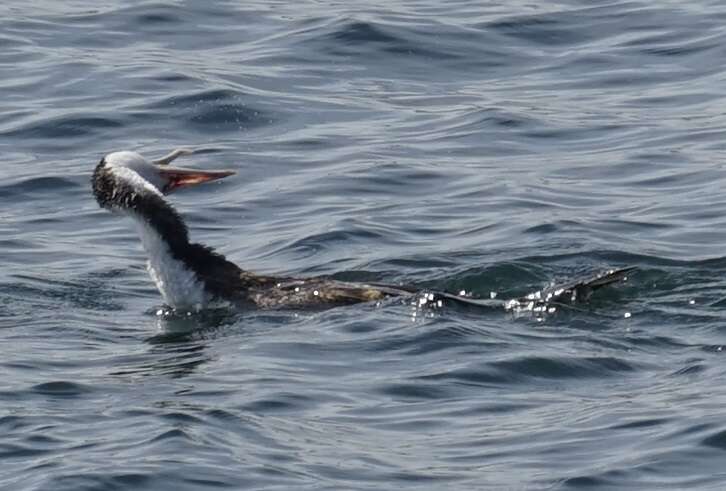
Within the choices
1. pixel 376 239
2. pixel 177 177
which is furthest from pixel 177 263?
pixel 376 239

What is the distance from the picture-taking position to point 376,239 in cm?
1572

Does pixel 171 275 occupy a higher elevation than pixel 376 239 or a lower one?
higher

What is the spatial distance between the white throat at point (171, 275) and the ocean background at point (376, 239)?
0.56ft

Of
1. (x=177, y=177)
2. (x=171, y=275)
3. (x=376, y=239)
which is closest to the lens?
(x=171, y=275)

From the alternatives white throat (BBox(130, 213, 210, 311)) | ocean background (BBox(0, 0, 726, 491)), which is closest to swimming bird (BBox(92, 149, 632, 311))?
white throat (BBox(130, 213, 210, 311))

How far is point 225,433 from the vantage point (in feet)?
34.8

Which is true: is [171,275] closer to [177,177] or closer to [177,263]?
[177,263]

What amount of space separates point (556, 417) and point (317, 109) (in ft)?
30.6

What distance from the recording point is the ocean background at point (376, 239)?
10375 mm

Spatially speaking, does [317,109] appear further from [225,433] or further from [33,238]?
[225,433]

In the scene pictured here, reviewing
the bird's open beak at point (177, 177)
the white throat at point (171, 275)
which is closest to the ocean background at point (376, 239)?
the white throat at point (171, 275)

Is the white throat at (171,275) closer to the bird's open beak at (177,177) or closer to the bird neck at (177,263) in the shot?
the bird neck at (177,263)

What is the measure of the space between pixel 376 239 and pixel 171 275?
7.87 feet

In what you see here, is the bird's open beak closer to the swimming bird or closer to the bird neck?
the swimming bird
